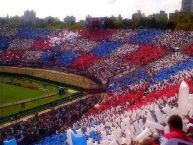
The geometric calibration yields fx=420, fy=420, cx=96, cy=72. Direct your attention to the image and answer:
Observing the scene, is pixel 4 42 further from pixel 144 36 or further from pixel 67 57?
pixel 144 36

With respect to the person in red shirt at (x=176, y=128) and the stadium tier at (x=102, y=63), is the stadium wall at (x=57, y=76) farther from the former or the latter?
the person in red shirt at (x=176, y=128)

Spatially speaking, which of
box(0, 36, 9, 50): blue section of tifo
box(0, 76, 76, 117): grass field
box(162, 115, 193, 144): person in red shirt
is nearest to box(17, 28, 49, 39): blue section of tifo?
box(0, 36, 9, 50): blue section of tifo

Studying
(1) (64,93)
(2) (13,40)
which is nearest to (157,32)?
(1) (64,93)

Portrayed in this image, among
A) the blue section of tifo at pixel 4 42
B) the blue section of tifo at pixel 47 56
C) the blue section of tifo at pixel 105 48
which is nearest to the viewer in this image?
the blue section of tifo at pixel 105 48

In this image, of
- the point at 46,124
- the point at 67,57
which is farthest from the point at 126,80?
the point at 67,57

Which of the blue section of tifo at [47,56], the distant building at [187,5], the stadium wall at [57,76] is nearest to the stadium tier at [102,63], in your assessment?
the blue section of tifo at [47,56]

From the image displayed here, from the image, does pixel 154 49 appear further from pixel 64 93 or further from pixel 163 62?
pixel 64 93
